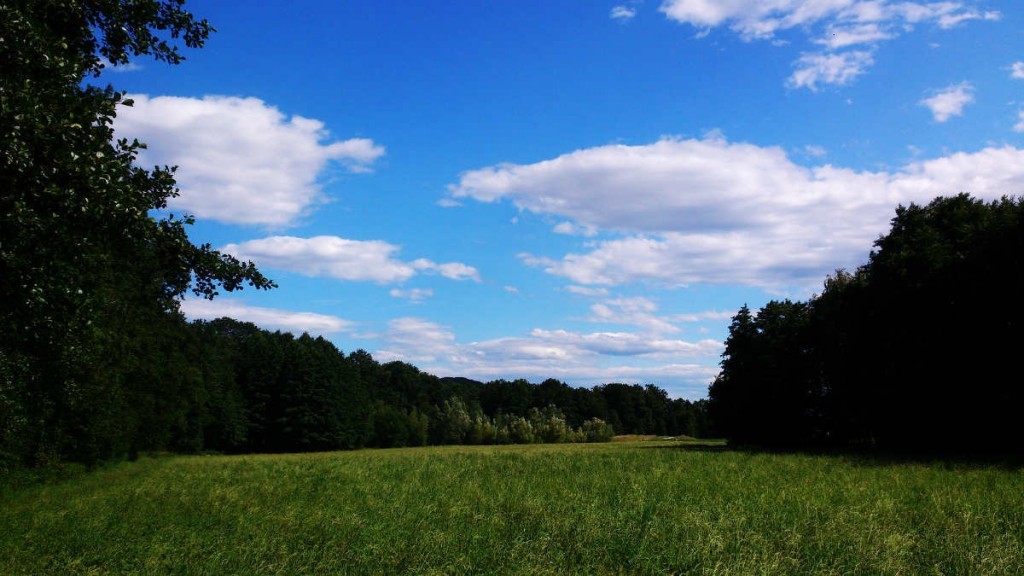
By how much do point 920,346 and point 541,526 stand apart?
3078 centimetres

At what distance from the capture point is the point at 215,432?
7512cm

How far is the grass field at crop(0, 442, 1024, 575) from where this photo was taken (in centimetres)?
980

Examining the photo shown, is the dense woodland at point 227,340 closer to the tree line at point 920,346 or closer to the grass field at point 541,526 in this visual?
the tree line at point 920,346

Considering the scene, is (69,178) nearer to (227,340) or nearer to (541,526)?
(541,526)

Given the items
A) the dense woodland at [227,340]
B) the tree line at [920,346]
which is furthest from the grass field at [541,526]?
the tree line at [920,346]

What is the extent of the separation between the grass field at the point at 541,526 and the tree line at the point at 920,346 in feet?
43.5

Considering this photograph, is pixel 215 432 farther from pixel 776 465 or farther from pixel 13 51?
pixel 13 51

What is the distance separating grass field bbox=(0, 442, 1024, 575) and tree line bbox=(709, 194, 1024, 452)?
13.3 m

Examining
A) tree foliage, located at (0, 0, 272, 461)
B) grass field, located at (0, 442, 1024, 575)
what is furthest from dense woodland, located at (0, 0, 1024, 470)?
grass field, located at (0, 442, 1024, 575)

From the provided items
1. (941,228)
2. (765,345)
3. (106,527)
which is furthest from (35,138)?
(765,345)

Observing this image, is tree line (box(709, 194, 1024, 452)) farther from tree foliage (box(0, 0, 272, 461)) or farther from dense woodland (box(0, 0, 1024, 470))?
tree foliage (box(0, 0, 272, 461))

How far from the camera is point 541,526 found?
12266 millimetres

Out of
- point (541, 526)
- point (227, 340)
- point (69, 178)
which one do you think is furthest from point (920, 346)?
point (227, 340)

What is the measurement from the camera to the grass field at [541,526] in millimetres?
9797
